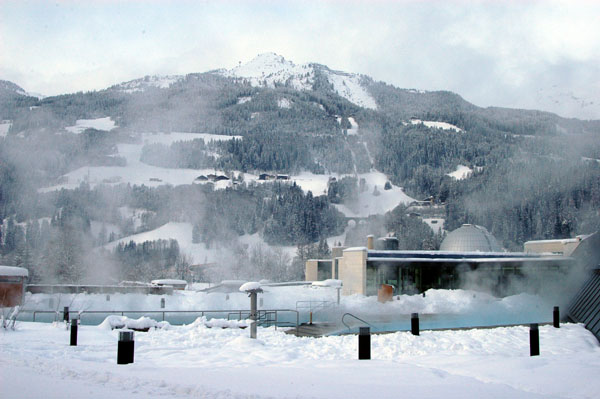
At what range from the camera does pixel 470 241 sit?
62375 mm

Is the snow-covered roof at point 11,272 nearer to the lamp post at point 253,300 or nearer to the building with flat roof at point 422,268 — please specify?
the lamp post at point 253,300

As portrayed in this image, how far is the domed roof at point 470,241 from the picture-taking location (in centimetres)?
6178

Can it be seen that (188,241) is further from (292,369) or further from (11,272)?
(292,369)

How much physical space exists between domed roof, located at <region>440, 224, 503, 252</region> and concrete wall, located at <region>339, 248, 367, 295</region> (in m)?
18.6

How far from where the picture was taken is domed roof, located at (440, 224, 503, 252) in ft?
203

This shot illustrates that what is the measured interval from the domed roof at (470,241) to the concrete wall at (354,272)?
18.6 m

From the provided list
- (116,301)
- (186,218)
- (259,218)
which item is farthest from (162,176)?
(116,301)

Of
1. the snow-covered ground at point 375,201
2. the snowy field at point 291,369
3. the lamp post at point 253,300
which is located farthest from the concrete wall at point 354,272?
the snow-covered ground at point 375,201

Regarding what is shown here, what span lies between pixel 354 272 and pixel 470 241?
2096 centimetres

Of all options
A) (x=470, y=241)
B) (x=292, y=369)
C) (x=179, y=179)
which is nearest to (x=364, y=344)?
(x=292, y=369)

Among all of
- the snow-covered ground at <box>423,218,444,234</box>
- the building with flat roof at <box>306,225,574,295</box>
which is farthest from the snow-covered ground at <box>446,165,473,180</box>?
the building with flat roof at <box>306,225,574,295</box>

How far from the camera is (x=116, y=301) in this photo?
44969mm

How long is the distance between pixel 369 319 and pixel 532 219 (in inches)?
2948

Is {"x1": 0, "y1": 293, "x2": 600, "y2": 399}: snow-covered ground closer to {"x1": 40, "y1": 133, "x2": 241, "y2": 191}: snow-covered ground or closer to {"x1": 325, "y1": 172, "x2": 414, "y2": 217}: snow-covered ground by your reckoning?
{"x1": 40, "y1": 133, "x2": 241, "y2": 191}: snow-covered ground
